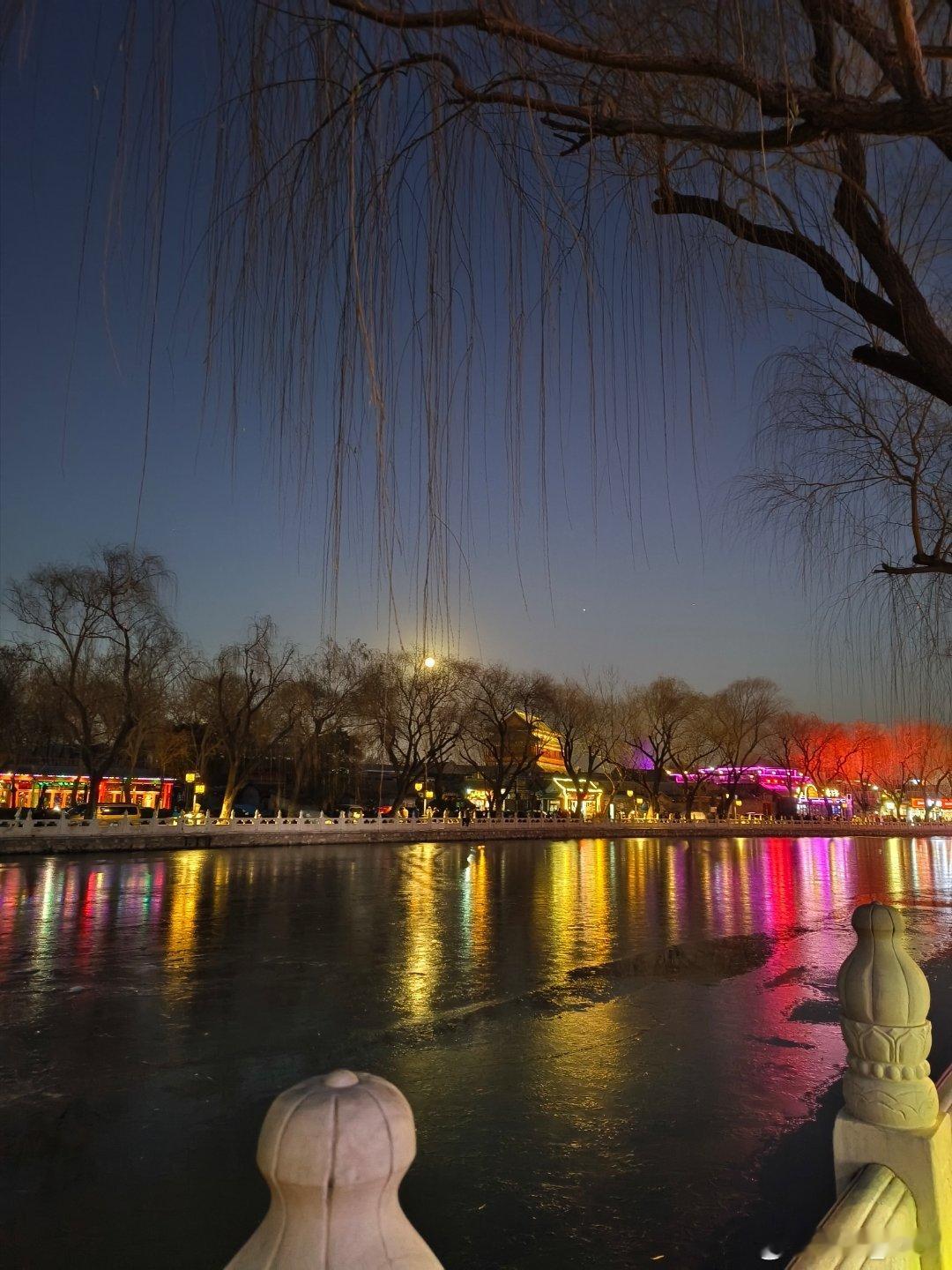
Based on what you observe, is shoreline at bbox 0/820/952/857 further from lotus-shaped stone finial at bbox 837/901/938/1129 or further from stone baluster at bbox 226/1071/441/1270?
stone baluster at bbox 226/1071/441/1270

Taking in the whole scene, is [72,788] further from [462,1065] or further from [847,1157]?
[847,1157]

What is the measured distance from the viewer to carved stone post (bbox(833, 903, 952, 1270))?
2.90 metres

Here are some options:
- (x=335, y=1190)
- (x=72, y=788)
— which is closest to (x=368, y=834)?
(x=72, y=788)

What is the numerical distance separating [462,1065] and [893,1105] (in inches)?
168

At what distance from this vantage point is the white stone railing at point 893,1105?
113 inches

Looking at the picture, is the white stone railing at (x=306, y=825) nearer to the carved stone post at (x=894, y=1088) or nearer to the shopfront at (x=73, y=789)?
the shopfront at (x=73, y=789)

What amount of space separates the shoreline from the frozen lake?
17064mm

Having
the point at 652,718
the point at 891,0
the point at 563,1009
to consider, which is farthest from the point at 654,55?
the point at 652,718

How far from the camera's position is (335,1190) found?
1197 millimetres

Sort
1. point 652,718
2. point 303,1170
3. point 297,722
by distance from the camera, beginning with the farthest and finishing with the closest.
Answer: point 652,718 < point 297,722 < point 303,1170

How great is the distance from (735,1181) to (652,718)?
6161 centimetres

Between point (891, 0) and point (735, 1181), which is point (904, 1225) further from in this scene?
point (891, 0)

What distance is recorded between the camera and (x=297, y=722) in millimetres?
48500

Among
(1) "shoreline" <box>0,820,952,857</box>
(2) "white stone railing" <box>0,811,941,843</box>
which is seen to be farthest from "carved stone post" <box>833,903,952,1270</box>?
(2) "white stone railing" <box>0,811,941,843</box>
